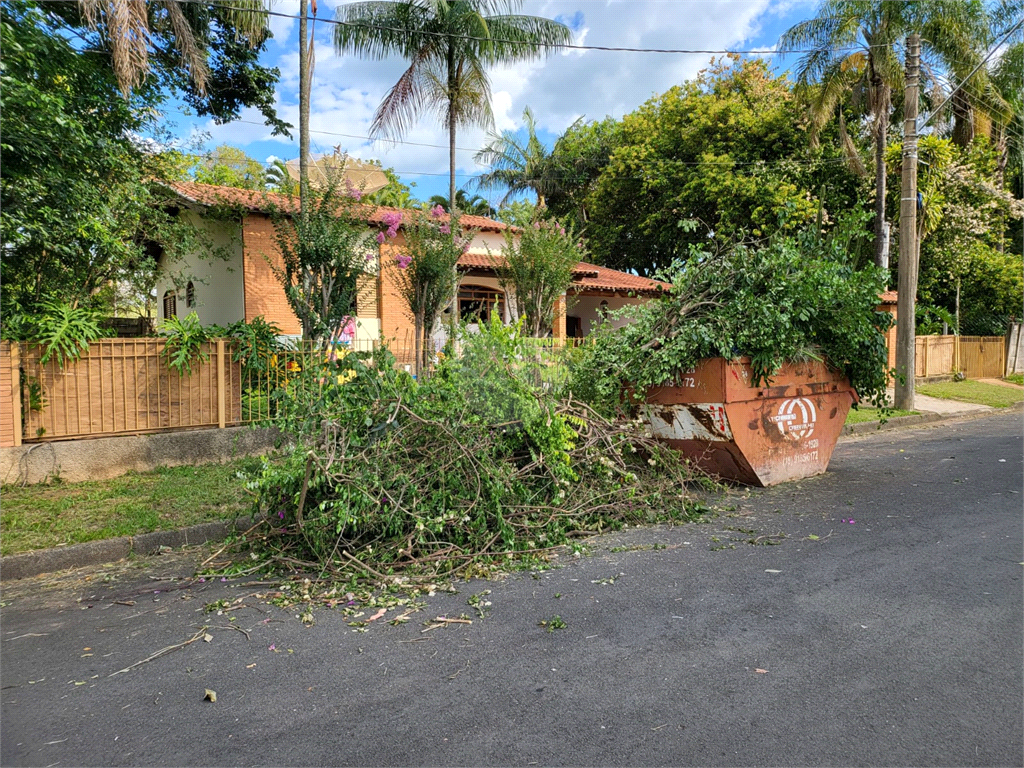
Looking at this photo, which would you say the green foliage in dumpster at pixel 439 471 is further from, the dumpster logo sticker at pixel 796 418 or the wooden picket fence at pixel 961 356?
the wooden picket fence at pixel 961 356

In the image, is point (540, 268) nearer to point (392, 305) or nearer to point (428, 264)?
point (428, 264)

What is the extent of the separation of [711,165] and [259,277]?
52.7ft

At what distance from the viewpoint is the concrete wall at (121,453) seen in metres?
7.73

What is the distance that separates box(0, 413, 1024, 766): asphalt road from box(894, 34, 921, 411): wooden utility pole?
9615 mm

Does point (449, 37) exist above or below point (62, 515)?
above

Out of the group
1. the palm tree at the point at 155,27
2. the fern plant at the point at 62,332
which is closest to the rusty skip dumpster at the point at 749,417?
the fern plant at the point at 62,332

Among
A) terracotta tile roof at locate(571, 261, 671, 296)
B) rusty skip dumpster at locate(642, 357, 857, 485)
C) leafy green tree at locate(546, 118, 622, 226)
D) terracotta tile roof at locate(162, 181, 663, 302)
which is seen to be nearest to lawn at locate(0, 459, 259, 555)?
rusty skip dumpster at locate(642, 357, 857, 485)

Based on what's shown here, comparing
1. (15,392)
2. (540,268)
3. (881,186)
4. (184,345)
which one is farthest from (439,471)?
(881,186)

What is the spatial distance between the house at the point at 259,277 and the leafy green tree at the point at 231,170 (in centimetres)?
647

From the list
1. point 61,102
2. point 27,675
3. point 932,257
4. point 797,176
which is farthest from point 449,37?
point 932,257

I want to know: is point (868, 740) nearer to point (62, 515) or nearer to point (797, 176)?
point (62, 515)

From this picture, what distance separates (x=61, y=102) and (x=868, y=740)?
8.32m

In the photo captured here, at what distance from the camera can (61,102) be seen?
6.76 meters

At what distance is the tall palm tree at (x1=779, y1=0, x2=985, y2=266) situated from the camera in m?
16.7
